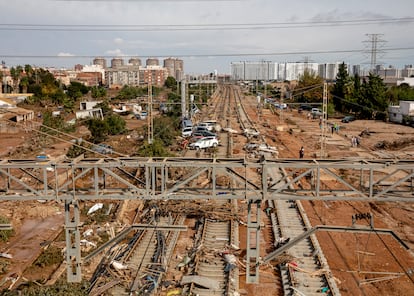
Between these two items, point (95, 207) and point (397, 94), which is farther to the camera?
point (397, 94)

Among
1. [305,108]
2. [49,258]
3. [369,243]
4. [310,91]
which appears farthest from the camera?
[305,108]

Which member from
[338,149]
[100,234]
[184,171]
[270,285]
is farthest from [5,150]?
[270,285]

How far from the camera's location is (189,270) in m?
12.1

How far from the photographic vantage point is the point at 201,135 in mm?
32562

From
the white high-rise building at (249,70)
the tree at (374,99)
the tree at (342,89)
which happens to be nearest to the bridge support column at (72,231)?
the tree at (374,99)

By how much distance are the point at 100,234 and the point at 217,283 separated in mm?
5299

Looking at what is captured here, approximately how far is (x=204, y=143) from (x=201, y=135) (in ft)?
9.04

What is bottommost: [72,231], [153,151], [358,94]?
[153,151]

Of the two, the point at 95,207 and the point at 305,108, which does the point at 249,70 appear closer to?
the point at 305,108

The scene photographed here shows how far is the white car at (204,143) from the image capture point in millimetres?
29562

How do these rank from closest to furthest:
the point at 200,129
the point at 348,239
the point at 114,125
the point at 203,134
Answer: the point at 348,239, the point at 203,134, the point at 200,129, the point at 114,125

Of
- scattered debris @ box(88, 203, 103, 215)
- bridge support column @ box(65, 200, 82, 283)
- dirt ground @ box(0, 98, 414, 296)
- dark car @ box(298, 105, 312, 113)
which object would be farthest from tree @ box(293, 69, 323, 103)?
bridge support column @ box(65, 200, 82, 283)

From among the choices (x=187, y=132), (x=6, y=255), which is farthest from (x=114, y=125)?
(x=6, y=255)

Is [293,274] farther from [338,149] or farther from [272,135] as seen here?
[272,135]
